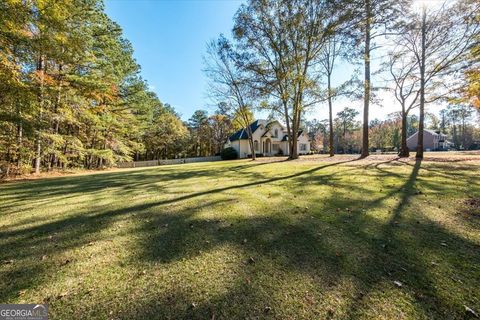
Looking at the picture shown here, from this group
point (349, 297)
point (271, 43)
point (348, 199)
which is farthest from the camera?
point (271, 43)

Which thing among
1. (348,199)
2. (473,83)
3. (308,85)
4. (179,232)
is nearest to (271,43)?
(308,85)

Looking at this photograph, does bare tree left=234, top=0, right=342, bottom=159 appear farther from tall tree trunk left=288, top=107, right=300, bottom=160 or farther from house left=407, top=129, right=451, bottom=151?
house left=407, top=129, right=451, bottom=151

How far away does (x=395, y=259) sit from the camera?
2.92 m

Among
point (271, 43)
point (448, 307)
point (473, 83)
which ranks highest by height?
point (271, 43)

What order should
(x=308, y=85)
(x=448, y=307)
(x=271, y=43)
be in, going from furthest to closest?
(x=271, y=43), (x=308, y=85), (x=448, y=307)

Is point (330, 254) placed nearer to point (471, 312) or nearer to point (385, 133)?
point (471, 312)

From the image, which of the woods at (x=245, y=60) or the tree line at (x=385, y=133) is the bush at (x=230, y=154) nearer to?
the woods at (x=245, y=60)

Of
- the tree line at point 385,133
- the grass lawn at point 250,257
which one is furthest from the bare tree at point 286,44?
the tree line at point 385,133

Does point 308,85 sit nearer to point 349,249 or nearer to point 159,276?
point 349,249

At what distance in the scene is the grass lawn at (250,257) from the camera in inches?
85.4

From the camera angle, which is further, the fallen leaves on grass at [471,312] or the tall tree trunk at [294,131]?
the tall tree trunk at [294,131]

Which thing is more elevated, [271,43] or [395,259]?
[271,43]

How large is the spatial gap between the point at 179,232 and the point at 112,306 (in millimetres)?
1738

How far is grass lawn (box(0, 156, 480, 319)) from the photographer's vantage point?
7.12 feet
